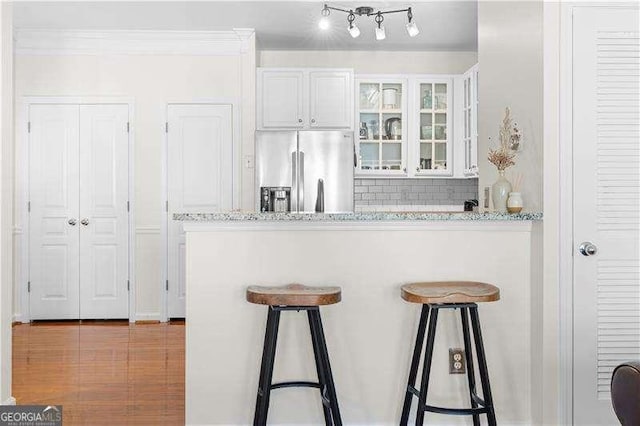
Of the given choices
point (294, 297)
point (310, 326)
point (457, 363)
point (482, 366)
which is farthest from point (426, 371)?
point (294, 297)

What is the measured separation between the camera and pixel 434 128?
557 cm

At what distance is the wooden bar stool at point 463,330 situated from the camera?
2.40 meters

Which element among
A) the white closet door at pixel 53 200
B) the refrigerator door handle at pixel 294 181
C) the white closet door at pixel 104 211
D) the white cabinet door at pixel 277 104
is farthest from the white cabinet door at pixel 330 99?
the white closet door at pixel 53 200

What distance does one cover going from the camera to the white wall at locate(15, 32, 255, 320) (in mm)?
5289

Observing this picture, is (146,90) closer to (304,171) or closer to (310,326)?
(304,171)

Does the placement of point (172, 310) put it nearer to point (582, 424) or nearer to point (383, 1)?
point (383, 1)

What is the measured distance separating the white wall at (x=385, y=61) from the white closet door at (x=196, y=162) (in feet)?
2.55

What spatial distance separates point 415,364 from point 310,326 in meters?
0.48

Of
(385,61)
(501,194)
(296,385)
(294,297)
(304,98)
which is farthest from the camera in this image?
(385,61)

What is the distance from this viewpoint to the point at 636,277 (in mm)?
2682

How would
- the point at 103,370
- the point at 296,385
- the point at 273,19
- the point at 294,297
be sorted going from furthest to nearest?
the point at 273,19 < the point at 103,370 < the point at 296,385 < the point at 294,297

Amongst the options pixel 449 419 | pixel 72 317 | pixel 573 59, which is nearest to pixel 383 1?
pixel 573 59

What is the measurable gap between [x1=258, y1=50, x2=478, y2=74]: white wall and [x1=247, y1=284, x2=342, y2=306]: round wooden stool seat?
11.9 ft

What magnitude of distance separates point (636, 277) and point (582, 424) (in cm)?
71
